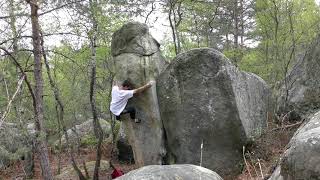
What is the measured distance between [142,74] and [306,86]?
4.34 meters

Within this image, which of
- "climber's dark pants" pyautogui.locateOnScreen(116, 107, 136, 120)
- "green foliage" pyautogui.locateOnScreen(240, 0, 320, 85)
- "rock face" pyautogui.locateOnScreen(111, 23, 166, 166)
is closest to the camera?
"climber's dark pants" pyautogui.locateOnScreen(116, 107, 136, 120)

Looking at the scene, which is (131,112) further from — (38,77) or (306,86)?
(306,86)

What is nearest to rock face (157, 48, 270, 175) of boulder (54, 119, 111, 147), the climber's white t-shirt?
the climber's white t-shirt

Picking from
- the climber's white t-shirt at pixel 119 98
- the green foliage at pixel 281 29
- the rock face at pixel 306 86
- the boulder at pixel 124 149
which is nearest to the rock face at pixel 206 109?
the climber's white t-shirt at pixel 119 98

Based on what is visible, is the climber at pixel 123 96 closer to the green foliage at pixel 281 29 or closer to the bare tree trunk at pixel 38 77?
the bare tree trunk at pixel 38 77

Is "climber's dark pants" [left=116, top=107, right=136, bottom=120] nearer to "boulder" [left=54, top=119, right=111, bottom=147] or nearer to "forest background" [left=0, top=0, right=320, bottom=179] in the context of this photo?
"forest background" [left=0, top=0, right=320, bottom=179]

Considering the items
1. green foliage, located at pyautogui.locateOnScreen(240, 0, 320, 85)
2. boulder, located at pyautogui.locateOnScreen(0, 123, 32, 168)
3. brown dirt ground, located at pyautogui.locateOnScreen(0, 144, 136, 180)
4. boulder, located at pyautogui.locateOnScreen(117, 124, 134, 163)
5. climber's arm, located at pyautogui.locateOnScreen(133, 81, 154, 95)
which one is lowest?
brown dirt ground, located at pyautogui.locateOnScreen(0, 144, 136, 180)

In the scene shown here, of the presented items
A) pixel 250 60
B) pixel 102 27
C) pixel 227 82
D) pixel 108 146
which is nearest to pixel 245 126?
pixel 227 82

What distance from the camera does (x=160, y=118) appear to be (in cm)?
1120

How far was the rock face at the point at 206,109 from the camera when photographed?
34.2 ft

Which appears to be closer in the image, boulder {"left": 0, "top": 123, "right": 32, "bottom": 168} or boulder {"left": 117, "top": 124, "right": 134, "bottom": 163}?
boulder {"left": 0, "top": 123, "right": 32, "bottom": 168}

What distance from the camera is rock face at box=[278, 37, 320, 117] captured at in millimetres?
11150

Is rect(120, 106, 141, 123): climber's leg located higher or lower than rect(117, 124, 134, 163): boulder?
higher

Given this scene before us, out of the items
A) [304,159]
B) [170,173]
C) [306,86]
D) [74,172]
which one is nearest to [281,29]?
[306,86]
